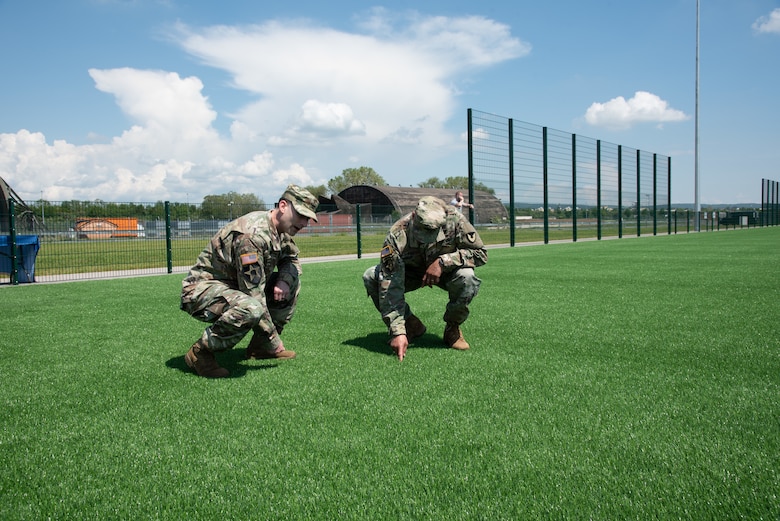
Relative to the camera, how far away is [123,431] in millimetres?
2629

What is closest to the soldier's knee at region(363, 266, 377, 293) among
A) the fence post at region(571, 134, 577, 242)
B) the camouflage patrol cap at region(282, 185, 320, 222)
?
the camouflage patrol cap at region(282, 185, 320, 222)

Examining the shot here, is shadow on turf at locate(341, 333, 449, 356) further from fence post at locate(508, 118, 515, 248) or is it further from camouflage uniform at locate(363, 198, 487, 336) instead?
fence post at locate(508, 118, 515, 248)

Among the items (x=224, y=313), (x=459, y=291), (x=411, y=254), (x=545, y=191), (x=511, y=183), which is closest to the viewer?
(x=224, y=313)

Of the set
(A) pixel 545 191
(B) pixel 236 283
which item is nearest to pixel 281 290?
(B) pixel 236 283

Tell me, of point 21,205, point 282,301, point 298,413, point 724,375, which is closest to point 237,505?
point 298,413

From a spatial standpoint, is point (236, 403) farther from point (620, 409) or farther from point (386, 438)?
point (620, 409)

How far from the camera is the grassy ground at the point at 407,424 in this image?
196 centimetres

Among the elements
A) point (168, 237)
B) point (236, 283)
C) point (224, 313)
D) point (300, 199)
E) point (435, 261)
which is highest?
point (300, 199)

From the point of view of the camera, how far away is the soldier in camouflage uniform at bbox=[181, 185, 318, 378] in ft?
11.4

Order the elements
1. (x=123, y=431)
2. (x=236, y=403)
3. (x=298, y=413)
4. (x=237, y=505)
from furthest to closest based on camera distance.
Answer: (x=236, y=403) → (x=298, y=413) → (x=123, y=431) → (x=237, y=505)

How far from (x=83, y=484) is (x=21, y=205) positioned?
12537 millimetres

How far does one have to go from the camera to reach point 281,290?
3.90 meters

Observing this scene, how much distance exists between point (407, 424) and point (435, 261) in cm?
175

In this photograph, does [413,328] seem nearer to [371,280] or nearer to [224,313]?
[371,280]
